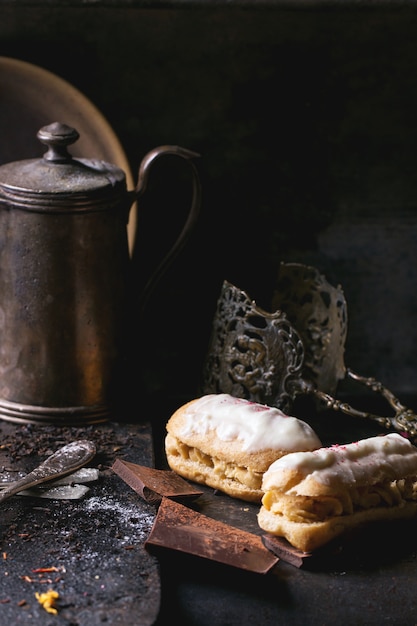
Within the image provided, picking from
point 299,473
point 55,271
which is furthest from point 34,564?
point 55,271

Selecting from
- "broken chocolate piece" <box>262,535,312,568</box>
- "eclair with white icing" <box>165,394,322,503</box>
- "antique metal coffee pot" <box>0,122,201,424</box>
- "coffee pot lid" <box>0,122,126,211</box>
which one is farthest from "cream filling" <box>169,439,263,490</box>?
"coffee pot lid" <box>0,122,126,211</box>

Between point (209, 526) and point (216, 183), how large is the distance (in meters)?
0.71

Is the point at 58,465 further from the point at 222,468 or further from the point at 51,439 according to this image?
the point at 222,468

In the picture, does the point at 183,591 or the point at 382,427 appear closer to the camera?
the point at 183,591

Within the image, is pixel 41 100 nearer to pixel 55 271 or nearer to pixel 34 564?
pixel 55 271

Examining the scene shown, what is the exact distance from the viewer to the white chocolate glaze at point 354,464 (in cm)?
128

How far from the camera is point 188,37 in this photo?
168 cm

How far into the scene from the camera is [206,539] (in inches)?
49.3

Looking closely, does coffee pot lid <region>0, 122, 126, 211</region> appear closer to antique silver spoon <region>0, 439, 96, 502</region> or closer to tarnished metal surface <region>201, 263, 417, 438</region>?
tarnished metal surface <region>201, 263, 417, 438</region>

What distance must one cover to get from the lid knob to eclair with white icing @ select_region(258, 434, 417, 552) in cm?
61

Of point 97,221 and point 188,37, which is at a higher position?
point 188,37

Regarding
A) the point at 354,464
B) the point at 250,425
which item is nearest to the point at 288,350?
the point at 250,425

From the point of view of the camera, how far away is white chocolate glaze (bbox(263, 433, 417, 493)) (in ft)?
4.20

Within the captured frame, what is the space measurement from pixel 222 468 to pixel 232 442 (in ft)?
0.16
